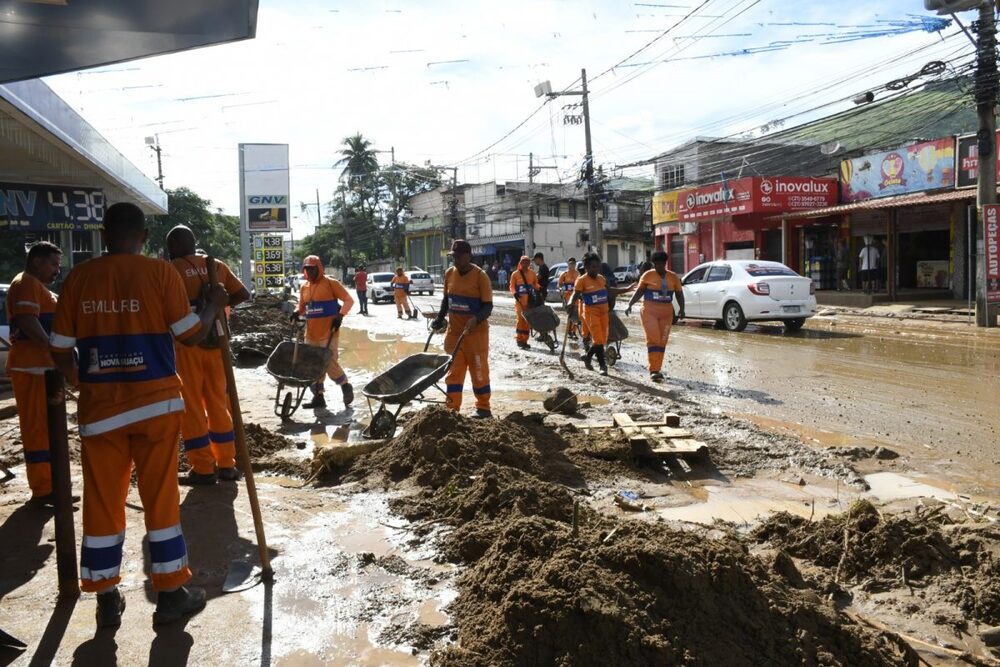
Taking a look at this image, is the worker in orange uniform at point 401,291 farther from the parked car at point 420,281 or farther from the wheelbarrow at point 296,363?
the parked car at point 420,281

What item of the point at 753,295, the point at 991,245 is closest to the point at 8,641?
the point at 753,295

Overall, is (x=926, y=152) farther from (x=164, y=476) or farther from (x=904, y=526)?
(x=164, y=476)

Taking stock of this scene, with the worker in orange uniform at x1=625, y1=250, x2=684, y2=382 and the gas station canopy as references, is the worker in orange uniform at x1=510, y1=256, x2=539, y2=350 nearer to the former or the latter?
the worker in orange uniform at x1=625, y1=250, x2=684, y2=382

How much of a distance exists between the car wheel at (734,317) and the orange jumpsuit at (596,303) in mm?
6113

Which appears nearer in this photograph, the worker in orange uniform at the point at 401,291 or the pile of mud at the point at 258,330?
the pile of mud at the point at 258,330

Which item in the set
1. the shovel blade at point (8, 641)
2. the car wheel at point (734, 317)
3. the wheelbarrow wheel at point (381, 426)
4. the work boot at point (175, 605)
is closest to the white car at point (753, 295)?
the car wheel at point (734, 317)

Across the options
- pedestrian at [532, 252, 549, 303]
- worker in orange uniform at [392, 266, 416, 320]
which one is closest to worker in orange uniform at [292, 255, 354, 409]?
pedestrian at [532, 252, 549, 303]

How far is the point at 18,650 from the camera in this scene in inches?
122

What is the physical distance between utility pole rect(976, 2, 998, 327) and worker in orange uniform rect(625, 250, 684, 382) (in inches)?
415

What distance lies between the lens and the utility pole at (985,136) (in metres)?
16.2

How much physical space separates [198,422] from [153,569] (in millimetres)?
2069

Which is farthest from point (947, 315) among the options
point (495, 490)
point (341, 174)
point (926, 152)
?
point (341, 174)

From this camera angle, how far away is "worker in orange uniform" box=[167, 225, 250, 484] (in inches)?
208

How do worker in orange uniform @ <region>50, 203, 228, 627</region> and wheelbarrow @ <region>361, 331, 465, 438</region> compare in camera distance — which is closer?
worker in orange uniform @ <region>50, 203, 228, 627</region>
